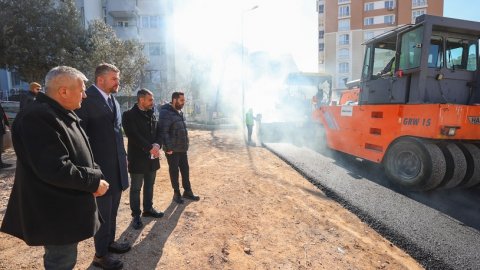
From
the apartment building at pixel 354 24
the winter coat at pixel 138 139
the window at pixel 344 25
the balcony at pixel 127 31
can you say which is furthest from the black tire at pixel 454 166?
A: the window at pixel 344 25

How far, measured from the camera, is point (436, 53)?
19.1ft

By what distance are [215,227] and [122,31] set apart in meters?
28.6

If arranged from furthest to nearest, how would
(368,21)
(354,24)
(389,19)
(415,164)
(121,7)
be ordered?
(354,24), (368,21), (389,19), (121,7), (415,164)

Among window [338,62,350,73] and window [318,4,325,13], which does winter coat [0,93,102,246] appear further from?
window [318,4,325,13]

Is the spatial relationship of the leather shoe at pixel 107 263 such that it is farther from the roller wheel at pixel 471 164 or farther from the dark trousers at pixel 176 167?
the roller wheel at pixel 471 164

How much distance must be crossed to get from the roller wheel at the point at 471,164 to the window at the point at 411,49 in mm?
1690

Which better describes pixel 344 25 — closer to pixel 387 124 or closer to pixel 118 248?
pixel 387 124

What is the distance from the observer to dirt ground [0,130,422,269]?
314 cm

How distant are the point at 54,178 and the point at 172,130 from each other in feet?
9.21

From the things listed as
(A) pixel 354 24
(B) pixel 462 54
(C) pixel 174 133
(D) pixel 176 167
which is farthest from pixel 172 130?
(A) pixel 354 24

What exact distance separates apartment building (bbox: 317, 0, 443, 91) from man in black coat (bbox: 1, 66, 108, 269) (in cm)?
4995

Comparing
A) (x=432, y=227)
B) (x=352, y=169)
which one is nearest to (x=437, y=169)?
(x=432, y=227)

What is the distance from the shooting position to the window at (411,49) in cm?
568

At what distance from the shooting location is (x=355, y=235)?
150 inches
